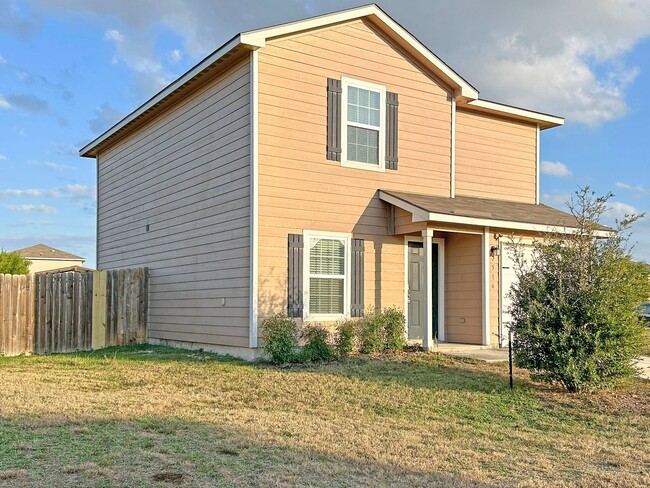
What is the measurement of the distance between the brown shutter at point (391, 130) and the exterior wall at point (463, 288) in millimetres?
2279

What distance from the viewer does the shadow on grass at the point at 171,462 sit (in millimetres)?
4301

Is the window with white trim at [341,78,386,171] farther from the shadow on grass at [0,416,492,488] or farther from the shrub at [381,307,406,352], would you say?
the shadow on grass at [0,416,492,488]

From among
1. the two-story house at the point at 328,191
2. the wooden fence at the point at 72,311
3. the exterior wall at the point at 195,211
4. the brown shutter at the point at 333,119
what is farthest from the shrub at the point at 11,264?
the brown shutter at the point at 333,119

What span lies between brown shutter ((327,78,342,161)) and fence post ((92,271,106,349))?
6.27 metres

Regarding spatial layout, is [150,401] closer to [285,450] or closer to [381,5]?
[285,450]

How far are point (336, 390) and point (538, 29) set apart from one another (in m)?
10.6

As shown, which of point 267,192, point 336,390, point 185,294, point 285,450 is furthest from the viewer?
point 185,294

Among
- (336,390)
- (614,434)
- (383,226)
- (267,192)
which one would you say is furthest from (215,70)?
(614,434)

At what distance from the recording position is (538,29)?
46.5 feet

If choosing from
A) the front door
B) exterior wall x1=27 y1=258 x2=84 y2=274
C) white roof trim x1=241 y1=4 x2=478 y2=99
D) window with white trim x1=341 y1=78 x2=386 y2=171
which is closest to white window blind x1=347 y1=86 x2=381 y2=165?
window with white trim x1=341 y1=78 x2=386 y2=171

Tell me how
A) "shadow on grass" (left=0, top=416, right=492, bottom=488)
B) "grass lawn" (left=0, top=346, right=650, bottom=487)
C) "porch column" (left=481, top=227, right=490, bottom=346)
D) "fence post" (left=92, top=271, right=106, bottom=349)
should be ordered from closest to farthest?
"shadow on grass" (left=0, top=416, right=492, bottom=488) < "grass lawn" (left=0, top=346, right=650, bottom=487) < "porch column" (left=481, top=227, right=490, bottom=346) < "fence post" (left=92, top=271, right=106, bottom=349)

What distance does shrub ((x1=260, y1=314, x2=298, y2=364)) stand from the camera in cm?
981

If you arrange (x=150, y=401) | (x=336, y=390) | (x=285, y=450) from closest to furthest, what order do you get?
1. (x=285, y=450)
2. (x=150, y=401)
3. (x=336, y=390)

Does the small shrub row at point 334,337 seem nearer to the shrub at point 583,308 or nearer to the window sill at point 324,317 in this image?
the window sill at point 324,317
